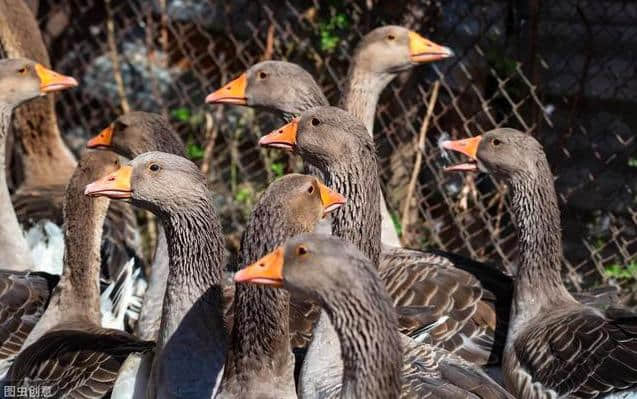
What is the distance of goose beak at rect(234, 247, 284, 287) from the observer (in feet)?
12.0

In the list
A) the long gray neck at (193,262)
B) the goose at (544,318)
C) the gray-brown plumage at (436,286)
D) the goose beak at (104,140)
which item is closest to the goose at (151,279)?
the goose beak at (104,140)

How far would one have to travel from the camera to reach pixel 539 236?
5.98 m

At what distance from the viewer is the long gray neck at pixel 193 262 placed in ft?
15.5

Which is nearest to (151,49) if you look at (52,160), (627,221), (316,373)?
(52,160)

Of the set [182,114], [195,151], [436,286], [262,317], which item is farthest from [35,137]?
[262,317]

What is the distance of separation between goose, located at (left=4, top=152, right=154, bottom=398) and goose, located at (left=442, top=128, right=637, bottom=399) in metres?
1.87

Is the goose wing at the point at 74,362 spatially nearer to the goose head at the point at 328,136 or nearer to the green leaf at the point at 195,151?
the goose head at the point at 328,136

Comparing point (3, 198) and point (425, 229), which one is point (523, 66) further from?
point (3, 198)

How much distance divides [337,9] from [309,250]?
201 inches

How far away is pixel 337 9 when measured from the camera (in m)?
8.48

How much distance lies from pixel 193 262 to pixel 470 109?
3793 mm

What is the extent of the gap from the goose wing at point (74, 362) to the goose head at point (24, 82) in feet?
6.62

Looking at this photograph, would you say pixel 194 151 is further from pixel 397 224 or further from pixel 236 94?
pixel 236 94

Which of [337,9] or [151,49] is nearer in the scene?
[337,9]
